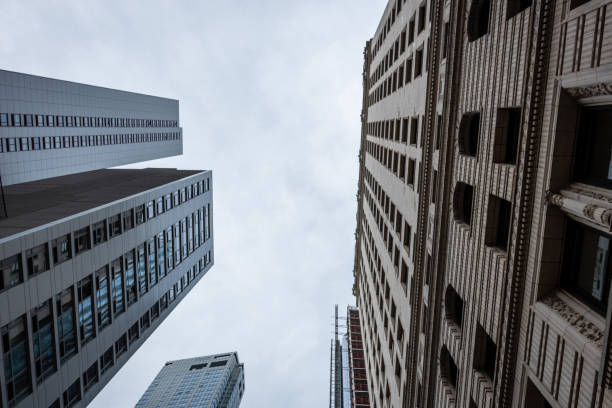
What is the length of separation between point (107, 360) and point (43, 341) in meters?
12.4

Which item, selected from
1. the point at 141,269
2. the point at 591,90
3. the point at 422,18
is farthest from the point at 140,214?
the point at 591,90

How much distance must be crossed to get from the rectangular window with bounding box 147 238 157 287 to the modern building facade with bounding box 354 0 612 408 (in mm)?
34251

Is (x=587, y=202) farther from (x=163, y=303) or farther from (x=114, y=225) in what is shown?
(x=163, y=303)

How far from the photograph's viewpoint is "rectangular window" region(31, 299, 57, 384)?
92.6 ft

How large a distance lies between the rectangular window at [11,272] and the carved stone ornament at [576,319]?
95.4 feet

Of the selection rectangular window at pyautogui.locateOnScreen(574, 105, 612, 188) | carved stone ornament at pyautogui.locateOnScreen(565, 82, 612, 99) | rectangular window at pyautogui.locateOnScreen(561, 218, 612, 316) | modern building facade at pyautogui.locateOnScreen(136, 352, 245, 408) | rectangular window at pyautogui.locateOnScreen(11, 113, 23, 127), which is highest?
rectangular window at pyautogui.locateOnScreen(11, 113, 23, 127)

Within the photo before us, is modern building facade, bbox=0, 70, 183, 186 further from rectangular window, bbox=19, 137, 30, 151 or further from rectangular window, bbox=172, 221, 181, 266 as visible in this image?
rectangular window, bbox=172, 221, 181, 266

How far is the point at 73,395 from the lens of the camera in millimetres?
33438

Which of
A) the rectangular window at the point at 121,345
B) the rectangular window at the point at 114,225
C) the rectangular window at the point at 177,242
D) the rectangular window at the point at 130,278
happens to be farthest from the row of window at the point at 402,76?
the rectangular window at the point at 121,345

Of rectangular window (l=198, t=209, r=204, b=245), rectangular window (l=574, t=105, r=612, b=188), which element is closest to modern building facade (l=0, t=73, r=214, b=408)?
rectangular window (l=198, t=209, r=204, b=245)

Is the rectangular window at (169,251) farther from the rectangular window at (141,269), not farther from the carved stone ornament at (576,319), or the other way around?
the carved stone ornament at (576,319)

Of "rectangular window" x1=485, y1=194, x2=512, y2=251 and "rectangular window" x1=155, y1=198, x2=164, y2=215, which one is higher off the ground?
"rectangular window" x1=485, y1=194, x2=512, y2=251

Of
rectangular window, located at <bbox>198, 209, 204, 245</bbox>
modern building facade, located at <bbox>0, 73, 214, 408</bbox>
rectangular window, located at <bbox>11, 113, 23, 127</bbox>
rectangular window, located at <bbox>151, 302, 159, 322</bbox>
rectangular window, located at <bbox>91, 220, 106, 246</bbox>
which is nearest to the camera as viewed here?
modern building facade, located at <bbox>0, 73, 214, 408</bbox>

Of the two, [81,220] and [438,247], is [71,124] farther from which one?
[438,247]
